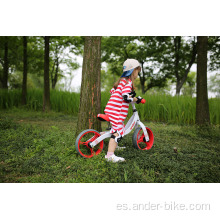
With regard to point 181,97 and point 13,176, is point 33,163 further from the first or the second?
point 181,97

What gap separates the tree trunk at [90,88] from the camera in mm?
3324

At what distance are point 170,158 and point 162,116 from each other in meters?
4.25

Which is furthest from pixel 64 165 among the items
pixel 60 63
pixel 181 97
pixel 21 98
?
pixel 60 63

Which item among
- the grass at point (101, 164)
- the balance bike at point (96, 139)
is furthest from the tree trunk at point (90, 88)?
the grass at point (101, 164)

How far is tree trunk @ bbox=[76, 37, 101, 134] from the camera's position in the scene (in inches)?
131

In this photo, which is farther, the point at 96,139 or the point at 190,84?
the point at 190,84

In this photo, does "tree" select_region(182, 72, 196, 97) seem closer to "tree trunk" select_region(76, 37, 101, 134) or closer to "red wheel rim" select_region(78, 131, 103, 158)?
"tree trunk" select_region(76, 37, 101, 134)

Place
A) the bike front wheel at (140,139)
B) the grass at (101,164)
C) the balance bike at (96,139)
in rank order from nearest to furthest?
the grass at (101,164)
the balance bike at (96,139)
the bike front wheel at (140,139)

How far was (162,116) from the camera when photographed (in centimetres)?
705

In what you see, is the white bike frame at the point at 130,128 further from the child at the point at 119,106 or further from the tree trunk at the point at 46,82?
the tree trunk at the point at 46,82

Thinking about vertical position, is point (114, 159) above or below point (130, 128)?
below

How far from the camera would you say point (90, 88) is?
3322mm

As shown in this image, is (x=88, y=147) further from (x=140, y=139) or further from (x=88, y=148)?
(x=140, y=139)

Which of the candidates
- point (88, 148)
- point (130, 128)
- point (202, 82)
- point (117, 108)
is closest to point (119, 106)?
point (117, 108)
